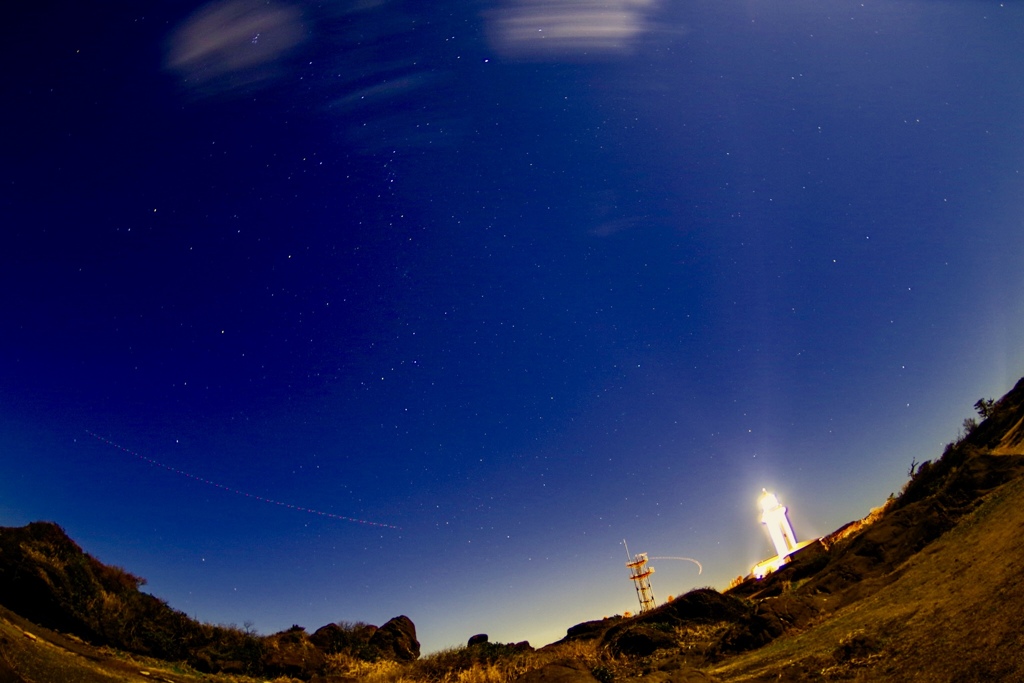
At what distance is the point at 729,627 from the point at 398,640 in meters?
15.9

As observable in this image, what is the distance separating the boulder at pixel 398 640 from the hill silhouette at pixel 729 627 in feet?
0.28

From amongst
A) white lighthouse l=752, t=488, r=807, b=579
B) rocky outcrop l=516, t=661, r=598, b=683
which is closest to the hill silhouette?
rocky outcrop l=516, t=661, r=598, b=683

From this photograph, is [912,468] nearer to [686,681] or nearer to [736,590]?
[736,590]

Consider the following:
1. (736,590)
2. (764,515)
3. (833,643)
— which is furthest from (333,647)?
(764,515)

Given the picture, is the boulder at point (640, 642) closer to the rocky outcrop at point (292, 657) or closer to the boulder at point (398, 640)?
the boulder at point (398, 640)

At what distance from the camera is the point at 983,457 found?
16.8 metres

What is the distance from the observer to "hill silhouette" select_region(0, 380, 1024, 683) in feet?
25.1

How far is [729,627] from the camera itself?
1630 centimetres

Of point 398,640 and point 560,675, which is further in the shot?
point 398,640

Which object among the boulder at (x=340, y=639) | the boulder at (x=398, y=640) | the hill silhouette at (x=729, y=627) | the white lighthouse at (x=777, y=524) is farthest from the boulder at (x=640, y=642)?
the white lighthouse at (x=777, y=524)

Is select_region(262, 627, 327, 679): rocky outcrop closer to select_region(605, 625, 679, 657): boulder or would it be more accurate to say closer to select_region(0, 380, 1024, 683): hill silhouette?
select_region(0, 380, 1024, 683): hill silhouette

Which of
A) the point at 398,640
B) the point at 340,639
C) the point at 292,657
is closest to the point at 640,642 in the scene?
the point at 398,640

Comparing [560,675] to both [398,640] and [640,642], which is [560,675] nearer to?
[640,642]

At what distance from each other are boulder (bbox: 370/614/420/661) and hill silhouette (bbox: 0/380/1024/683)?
84mm
